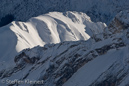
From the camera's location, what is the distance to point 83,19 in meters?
114

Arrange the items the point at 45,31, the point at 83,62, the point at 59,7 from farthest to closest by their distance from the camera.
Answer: the point at 59,7, the point at 45,31, the point at 83,62

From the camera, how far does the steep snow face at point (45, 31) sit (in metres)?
100

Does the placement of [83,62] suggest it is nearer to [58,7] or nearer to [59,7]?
[58,7]

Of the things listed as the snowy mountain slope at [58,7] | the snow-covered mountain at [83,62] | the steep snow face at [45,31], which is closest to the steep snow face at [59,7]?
the snowy mountain slope at [58,7]

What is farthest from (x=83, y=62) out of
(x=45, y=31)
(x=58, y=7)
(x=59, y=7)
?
(x=59, y=7)

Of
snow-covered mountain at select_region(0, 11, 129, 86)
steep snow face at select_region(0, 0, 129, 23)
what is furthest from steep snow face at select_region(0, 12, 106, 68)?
snow-covered mountain at select_region(0, 11, 129, 86)

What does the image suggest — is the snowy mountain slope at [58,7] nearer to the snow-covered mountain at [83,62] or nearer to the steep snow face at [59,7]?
the steep snow face at [59,7]

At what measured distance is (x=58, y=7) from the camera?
12262 cm

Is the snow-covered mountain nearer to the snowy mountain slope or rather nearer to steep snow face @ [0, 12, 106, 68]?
steep snow face @ [0, 12, 106, 68]

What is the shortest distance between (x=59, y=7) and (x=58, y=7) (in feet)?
0.64

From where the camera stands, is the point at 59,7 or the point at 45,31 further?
the point at 59,7

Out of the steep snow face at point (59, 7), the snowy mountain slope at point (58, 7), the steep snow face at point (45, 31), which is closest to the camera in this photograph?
the steep snow face at point (45, 31)

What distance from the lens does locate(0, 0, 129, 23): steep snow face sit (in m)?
120

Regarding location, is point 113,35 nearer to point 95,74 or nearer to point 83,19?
point 95,74
